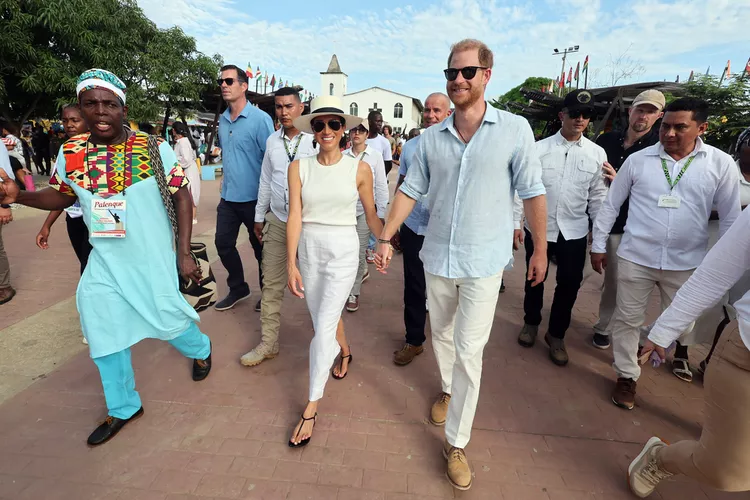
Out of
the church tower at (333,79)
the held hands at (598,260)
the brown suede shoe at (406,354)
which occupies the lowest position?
the brown suede shoe at (406,354)

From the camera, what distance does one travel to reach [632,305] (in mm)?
2895

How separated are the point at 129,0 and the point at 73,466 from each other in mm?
16321

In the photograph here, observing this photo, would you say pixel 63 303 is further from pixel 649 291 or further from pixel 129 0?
pixel 129 0

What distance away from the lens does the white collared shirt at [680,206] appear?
261 centimetres

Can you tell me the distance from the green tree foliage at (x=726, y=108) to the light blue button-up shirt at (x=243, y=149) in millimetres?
10522

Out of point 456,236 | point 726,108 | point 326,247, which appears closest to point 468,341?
point 456,236

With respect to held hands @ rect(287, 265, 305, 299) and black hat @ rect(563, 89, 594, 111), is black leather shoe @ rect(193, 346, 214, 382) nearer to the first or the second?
held hands @ rect(287, 265, 305, 299)

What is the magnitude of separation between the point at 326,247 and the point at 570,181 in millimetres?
2100

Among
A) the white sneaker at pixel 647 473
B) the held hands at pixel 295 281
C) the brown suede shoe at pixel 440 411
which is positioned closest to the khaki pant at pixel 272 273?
the held hands at pixel 295 281

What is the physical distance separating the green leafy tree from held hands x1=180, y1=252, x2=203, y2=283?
11532 millimetres

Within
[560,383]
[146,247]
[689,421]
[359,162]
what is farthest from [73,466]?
[689,421]

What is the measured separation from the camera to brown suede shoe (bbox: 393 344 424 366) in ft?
10.9

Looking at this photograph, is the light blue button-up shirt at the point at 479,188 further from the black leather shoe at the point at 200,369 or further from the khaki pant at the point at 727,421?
the black leather shoe at the point at 200,369

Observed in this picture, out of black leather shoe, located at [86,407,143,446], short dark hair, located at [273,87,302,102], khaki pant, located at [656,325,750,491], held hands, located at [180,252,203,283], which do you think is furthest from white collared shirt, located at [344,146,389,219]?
khaki pant, located at [656,325,750,491]
